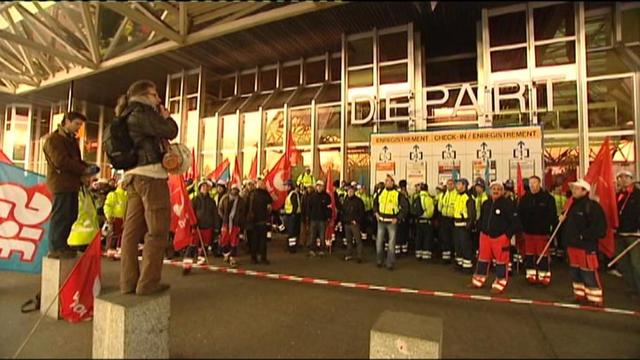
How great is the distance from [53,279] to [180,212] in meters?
2.66

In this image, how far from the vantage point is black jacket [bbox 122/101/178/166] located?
8.56 feet

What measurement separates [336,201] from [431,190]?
2842 millimetres

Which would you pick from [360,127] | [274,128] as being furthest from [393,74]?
[274,128]

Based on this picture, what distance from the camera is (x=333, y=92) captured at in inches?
501

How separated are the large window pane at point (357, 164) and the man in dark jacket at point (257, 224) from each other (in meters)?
4.87

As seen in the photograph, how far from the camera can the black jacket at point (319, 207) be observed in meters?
8.05

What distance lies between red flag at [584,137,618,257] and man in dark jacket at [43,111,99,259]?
7.34 m

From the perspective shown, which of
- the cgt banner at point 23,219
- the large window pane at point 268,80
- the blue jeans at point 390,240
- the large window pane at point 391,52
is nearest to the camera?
the cgt banner at point 23,219

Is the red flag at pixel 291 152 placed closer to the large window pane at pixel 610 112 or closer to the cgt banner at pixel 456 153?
the cgt banner at pixel 456 153

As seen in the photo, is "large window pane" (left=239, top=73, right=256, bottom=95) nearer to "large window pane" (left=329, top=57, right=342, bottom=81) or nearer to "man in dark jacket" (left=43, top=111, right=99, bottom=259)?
"large window pane" (left=329, top=57, right=342, bottom=81)

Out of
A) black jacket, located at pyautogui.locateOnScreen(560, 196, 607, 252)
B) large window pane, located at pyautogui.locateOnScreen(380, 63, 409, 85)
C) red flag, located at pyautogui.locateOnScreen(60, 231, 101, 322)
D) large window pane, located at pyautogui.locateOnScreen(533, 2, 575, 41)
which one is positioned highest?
large window pane, located at pyautogui.locateOnScreen(380, 63, 409, 85)

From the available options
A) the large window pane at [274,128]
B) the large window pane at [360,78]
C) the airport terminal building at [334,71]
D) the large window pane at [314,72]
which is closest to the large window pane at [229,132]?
the airport terminal building at [334,71]

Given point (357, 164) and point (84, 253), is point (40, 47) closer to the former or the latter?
point (84, 253)

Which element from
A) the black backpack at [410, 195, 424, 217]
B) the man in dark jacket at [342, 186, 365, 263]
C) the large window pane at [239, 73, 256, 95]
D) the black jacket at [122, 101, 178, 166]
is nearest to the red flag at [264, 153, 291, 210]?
the man in dark jacket at [342, 186, 365, 263]
